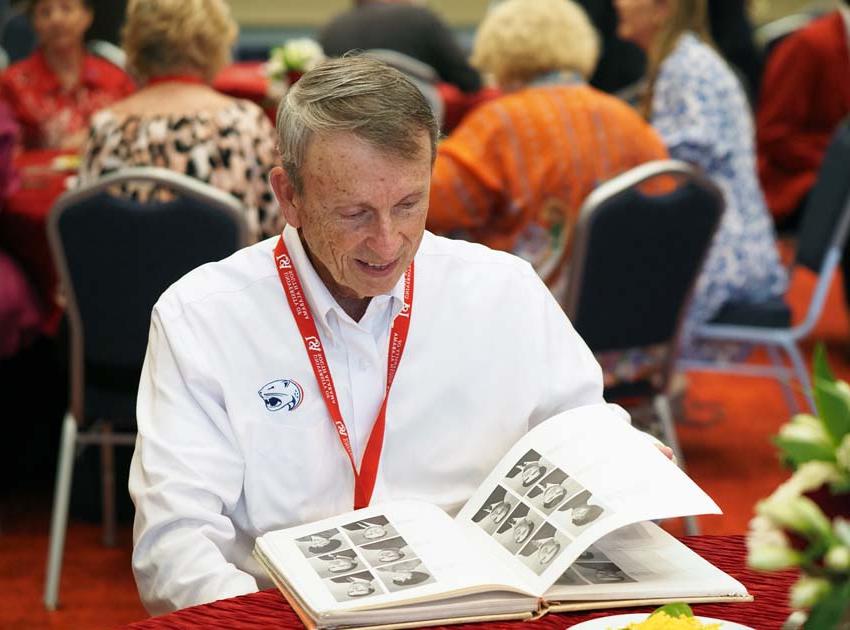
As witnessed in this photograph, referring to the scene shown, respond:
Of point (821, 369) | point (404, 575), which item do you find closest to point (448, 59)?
point (404, 575)

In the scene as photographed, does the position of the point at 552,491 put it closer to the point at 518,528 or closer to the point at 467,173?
the point at 518,528

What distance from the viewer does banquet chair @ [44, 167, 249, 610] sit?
2881 millimetres

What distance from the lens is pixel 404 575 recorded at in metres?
1.30

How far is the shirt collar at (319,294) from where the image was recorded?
1.67 m

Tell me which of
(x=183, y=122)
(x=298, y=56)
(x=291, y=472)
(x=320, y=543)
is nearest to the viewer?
(x=320, y=543)

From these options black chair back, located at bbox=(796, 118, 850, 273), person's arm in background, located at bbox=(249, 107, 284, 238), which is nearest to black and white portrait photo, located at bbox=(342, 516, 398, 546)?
person's arm in background, located at bbox=(249, 107, 284, 238)

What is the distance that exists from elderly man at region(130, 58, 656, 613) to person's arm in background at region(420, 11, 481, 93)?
364cm

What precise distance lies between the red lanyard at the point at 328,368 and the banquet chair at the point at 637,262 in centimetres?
137

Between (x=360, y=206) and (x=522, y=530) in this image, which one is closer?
(x=522, y=530)

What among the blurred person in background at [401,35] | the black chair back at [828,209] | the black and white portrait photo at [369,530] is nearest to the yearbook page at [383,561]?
the black and white portrait photo at [369,530]

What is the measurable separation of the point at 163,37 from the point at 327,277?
70.2 inches

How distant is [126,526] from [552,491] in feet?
8.05

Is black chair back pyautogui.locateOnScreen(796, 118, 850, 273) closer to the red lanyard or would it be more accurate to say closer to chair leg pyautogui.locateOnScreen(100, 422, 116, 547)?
chair leg pyautogui.locateOnScreen(100, 422, 116, 547)

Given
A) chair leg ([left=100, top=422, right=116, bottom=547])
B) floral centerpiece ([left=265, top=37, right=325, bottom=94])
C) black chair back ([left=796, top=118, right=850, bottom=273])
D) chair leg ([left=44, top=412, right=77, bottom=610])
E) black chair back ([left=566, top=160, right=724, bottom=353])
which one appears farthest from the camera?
floral centerpiece ([left=265, top=37, right=325, bottom=94])
